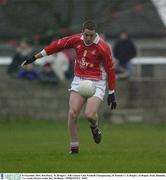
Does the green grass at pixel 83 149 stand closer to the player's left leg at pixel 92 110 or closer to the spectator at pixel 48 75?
the player's left leg at pixel 92 110

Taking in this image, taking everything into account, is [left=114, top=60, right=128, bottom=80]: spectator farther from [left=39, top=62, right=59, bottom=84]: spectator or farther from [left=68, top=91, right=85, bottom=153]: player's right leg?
[left=68, top=91, right=85, bottom=153]: player's right leg

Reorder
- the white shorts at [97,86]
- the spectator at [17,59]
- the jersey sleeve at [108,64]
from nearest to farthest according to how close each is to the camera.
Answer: the jersey sleeve at [108,64], the white shorts at [97,86], the spectator at [17,59]

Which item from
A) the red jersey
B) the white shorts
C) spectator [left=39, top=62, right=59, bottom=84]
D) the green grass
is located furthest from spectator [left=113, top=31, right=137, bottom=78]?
the red jersey

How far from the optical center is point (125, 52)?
28.1m

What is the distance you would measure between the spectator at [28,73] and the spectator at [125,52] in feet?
8.08

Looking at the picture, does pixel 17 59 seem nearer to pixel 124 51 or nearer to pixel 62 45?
pixel 124 51

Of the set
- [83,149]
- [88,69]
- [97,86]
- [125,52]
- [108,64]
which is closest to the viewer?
[108,64]

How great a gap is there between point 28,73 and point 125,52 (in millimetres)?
2865

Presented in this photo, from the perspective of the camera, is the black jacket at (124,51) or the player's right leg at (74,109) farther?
the black jacket at (124,51)

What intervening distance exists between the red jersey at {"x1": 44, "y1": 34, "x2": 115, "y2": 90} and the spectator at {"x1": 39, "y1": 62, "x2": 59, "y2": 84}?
35.7 feet

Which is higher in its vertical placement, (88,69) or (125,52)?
(125,52)

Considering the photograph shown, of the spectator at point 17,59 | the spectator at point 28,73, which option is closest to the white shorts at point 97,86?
the spectator at point 28,73

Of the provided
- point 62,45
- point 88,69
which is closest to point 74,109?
point 88,69

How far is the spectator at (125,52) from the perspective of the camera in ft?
91.9
